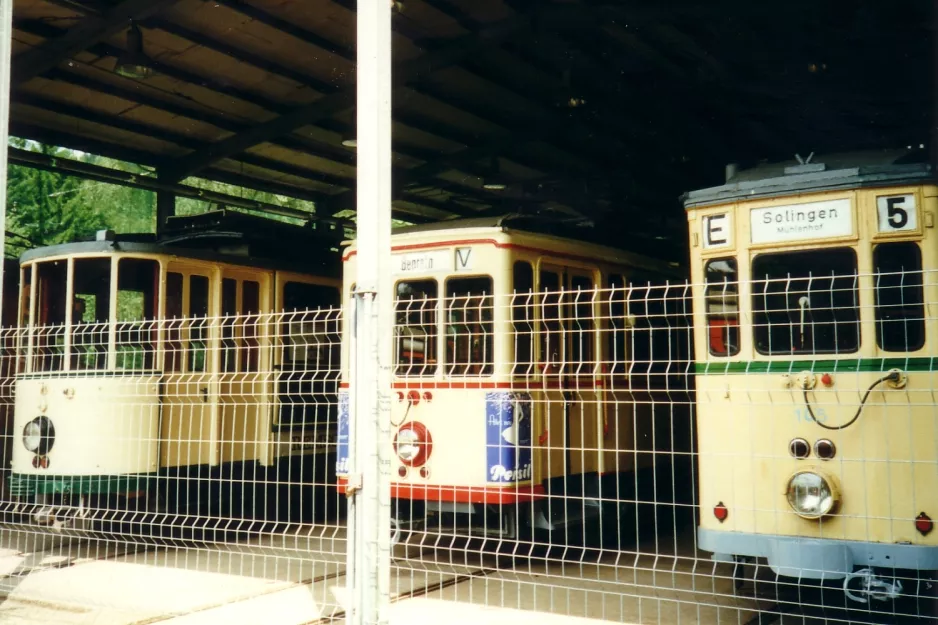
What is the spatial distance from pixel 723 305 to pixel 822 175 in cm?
102

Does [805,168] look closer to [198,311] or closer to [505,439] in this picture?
[505,439]

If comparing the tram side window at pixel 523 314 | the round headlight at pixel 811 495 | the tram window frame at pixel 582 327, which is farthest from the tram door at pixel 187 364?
the round headlight at pixel 811 495

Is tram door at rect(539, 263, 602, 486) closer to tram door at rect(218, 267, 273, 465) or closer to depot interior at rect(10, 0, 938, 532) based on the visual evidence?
depot interior at rect(10, 0, 938, 532)

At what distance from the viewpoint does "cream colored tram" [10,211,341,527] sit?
8461 millimetres

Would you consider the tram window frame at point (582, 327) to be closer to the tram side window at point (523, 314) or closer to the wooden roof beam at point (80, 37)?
the tram side window at point (523, 314)

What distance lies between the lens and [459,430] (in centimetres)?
754

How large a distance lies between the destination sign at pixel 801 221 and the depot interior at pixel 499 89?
4.55ft

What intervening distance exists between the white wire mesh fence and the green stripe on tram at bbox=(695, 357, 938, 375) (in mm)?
15

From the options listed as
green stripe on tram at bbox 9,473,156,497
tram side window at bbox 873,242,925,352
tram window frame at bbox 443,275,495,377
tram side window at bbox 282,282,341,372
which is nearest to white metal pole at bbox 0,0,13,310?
green stripe on tram at bbox 9,473,156,497

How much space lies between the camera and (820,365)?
5660mm

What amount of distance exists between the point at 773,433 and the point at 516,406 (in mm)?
2281

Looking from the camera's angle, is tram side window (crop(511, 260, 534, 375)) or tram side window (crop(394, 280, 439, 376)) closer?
tram side window (crop(511, 260, 534, 375))

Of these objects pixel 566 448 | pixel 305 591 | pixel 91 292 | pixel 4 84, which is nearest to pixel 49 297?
pixel 91 292

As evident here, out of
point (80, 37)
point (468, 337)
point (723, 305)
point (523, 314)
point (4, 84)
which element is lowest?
point (468, 337)
